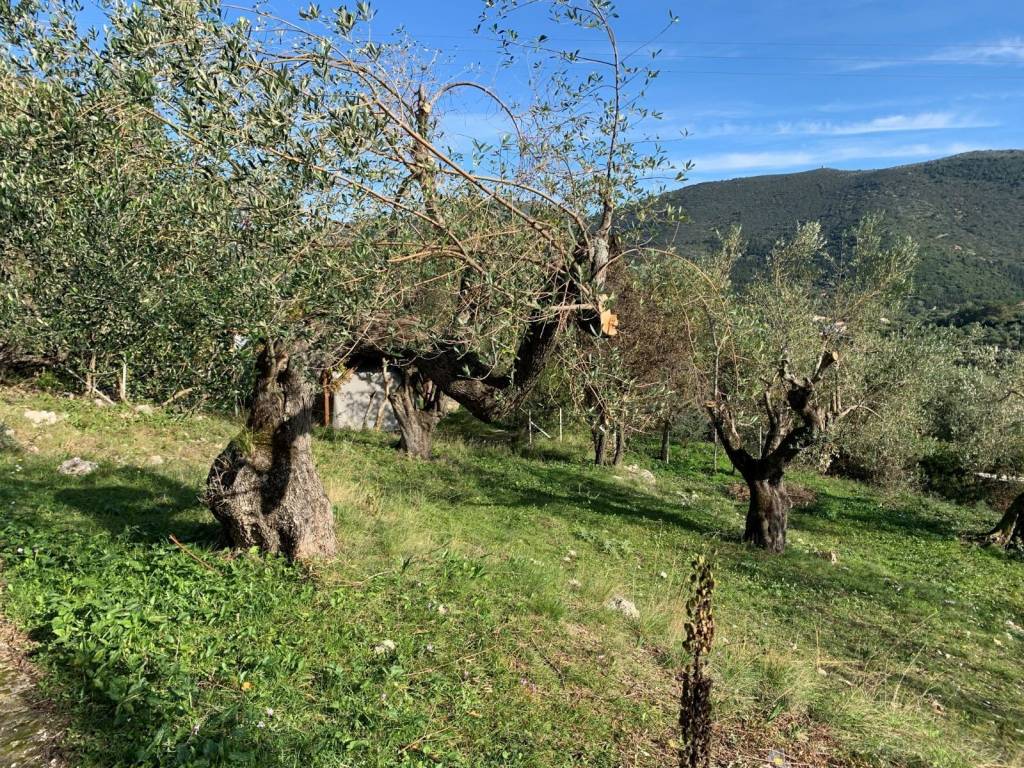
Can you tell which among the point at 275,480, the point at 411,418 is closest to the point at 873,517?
the point at 411,418

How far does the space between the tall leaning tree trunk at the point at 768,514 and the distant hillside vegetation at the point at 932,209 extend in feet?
174

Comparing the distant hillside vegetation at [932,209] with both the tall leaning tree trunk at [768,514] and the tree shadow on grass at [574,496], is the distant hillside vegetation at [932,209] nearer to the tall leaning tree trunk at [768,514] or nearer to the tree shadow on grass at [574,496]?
the tree shadow on grass at [574,496]

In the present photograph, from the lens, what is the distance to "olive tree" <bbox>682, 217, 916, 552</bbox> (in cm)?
1328

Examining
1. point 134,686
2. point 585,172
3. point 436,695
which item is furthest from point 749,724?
point 585,172

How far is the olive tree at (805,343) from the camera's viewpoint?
13.3 meters

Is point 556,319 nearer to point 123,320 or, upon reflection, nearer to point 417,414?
point 123,320

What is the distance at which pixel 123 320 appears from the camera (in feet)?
16.4

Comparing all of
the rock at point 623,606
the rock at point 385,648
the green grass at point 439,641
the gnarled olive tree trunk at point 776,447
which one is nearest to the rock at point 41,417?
the green grass at point 439,641

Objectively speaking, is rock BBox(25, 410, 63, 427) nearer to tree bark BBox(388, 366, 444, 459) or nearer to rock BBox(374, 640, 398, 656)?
tree bark BBox(388, 366, 444, 459)

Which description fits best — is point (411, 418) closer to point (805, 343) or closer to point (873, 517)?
point (805, 343)

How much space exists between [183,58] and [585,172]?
363cm

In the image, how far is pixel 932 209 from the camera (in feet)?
275

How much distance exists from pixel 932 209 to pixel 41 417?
332ft

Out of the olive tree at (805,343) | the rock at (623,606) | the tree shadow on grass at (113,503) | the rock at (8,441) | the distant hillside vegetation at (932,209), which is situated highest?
the distant hillside vegetation at (932,209)
